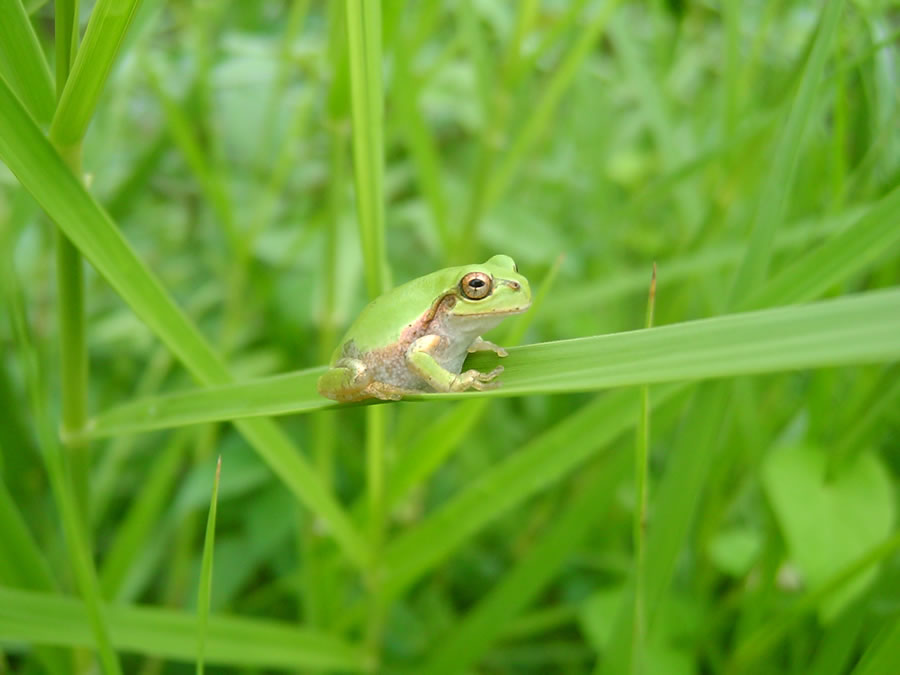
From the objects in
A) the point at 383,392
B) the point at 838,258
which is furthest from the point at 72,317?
the point at 838,258

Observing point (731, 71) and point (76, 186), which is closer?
point (76, 186)

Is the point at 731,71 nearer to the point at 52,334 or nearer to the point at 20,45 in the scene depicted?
the point at 20,45

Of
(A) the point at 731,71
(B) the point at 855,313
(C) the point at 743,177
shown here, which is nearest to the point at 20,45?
(B) the point at 855,313

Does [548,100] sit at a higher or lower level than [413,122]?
higher

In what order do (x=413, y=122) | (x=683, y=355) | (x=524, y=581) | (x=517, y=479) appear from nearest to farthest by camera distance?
1. (x=683, y=355)
2. (x=517, y=479)
3. (x=524, y=581)
4. (x=413, y=122)

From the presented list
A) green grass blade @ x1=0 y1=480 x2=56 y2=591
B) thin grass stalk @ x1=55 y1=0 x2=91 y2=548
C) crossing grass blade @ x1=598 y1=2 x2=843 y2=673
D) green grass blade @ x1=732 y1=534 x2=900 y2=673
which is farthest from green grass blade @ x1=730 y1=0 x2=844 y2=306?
green grass blade @ x1=0 y1=480 x2=56 y2=591

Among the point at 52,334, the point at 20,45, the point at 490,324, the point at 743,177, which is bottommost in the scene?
the point at 490,324

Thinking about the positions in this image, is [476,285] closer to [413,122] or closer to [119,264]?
[119,264]
